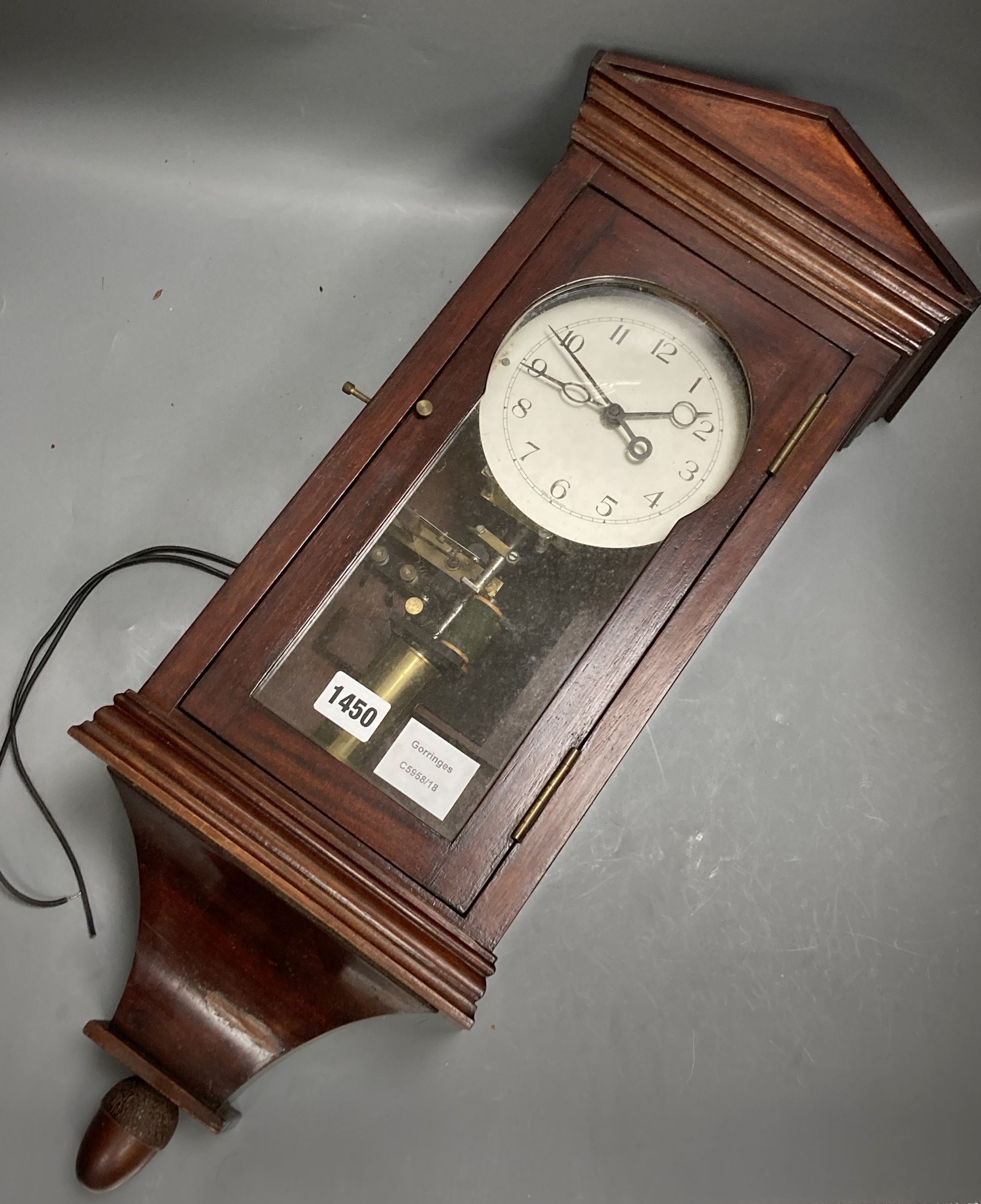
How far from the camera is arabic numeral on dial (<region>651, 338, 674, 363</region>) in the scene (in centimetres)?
107

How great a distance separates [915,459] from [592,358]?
23.6 inches

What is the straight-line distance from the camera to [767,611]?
1.43 meters

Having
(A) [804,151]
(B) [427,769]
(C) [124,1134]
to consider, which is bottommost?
(C) [124,1134]

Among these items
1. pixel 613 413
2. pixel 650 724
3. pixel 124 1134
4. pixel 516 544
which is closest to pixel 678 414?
pixel 613 413

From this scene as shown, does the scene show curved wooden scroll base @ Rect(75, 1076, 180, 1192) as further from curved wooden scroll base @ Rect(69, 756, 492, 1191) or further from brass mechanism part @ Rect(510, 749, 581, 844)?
brass mechanism part @ Rect(510, 749, 581, 844)

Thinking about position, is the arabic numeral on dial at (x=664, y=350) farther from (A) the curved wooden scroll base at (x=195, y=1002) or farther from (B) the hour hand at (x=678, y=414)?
Answer: (A) the curved wooden scroll base at (x=195, y=1002)

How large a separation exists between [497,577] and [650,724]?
46cm

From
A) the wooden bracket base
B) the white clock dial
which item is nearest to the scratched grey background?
the wooden bracket base

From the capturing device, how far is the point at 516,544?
1025 mm

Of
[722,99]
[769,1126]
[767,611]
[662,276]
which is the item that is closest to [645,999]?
[769,1126]

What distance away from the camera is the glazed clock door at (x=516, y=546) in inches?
38.1

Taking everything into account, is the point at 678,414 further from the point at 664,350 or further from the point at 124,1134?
the point at 124,1134

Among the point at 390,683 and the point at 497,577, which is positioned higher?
the point at 497,577

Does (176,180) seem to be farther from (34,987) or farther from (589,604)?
(34,987)
